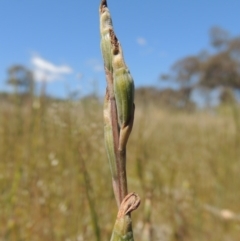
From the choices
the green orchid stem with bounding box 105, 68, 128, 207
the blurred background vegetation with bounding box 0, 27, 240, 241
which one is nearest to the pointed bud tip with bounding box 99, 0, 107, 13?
the green orchid stem with bounding box 105, 68, 128, 207

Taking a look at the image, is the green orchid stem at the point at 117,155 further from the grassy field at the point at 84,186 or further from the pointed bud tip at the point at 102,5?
the grassy field at the point at 84,186

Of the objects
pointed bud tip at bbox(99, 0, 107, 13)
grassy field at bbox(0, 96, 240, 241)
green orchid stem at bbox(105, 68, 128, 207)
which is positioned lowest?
grassy field at bbox(0, 96, 240, 241)

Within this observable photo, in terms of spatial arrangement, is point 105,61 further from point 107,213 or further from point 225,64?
point 225,64

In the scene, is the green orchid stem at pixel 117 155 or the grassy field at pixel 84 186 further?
the grassy field at pixel 84 186

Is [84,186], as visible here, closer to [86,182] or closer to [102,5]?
[86,182]

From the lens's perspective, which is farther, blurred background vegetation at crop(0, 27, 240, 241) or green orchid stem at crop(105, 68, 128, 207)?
blurred background vegetation at crop(0, 27, 240, 241)

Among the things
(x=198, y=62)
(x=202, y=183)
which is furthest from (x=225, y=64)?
(x=202, y=183)

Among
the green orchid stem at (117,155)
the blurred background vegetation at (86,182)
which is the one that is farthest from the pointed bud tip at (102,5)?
the blurred background vegetation at (86,182)

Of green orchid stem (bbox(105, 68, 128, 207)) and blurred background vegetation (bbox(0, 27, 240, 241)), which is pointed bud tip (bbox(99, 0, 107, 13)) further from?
blurred background vegetation (bbox(0, 27, 240, 241))
